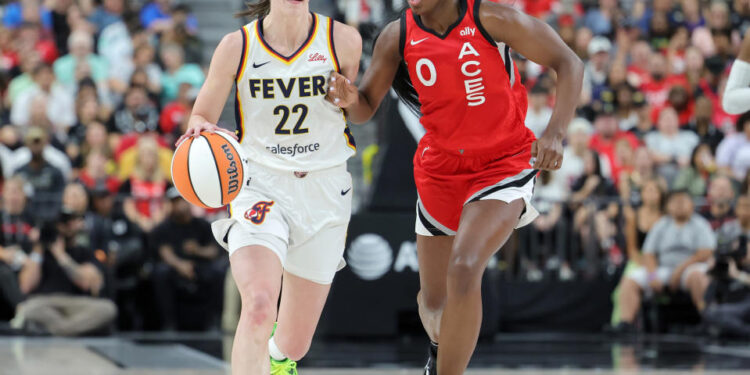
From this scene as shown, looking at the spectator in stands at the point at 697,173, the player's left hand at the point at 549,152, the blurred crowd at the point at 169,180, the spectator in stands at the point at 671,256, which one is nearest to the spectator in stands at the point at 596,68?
the blurred crowd at the point at 169,180

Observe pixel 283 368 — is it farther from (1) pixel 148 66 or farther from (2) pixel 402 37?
(1) pixel 148 66

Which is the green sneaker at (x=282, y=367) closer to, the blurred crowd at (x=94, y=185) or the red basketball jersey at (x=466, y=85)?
the red basketball jersey at (x=466, y=85)

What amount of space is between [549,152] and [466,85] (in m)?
0.58

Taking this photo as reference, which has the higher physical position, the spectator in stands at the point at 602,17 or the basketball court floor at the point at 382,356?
the spectator in stands at the point at 602,17

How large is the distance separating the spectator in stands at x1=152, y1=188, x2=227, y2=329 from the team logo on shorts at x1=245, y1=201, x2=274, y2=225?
6.13 meters

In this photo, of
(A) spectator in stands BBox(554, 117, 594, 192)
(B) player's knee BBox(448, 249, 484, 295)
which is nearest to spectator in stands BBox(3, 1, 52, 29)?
(A) spectator in stands BBox(554, 117, 594, 192)

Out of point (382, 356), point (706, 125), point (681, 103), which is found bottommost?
point (382, 356)

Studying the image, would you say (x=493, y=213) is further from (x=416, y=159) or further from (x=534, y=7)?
(x=534, y=7)

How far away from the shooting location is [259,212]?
5598 mm

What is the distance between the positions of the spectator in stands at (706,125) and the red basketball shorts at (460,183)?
838 cm

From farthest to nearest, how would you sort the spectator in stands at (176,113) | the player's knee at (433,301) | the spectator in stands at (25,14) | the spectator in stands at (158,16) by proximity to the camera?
1. the spectator in stands at (158,16)
2. the spectator in stands at (25,14)
3. the spectator in stands at (176,113)
4. the player's knee at (433,301)

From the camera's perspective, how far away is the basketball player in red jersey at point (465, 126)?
18.0 ft

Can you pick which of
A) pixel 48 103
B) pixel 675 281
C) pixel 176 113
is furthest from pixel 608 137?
pixel 48 103

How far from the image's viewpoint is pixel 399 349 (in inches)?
406
